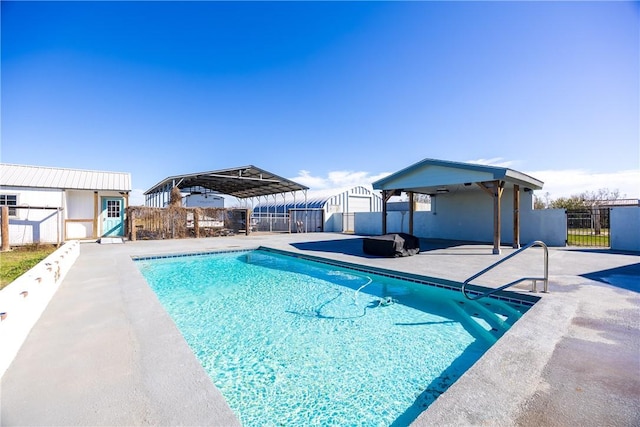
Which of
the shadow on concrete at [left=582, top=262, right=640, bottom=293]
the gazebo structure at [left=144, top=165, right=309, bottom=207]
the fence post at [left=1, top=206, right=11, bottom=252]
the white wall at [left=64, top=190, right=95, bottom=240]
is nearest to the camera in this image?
the shadow on concrete at [left=582, top=262, right=640, bottom=293]

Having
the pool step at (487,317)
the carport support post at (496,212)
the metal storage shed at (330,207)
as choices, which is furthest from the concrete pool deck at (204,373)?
the metal storage shed at (330,207)

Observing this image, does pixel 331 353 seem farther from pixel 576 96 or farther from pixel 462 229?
pixel 462 229

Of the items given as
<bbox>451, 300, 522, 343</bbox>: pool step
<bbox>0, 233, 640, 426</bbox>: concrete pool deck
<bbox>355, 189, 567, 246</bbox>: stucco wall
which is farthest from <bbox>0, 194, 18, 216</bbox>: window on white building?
<bbox>355, 189, 567, 246</bbox>: stucco wall

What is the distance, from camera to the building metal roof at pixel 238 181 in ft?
58.8

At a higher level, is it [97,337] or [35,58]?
[35,58]

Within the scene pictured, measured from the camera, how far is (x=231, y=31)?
10.5 metres

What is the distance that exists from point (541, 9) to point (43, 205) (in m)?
19.6

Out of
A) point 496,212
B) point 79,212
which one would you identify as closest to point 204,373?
point 496,212

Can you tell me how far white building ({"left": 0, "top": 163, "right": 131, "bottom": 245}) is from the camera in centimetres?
1220

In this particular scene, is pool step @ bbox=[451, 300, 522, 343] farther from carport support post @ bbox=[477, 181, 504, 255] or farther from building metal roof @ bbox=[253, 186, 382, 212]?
building metal roof @ bbox=[253, 186, 382, 212]

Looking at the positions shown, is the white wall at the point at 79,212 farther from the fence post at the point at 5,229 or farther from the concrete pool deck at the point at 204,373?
the concrete pool deck at the point at 204,373

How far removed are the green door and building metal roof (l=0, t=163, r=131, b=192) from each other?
90 cm

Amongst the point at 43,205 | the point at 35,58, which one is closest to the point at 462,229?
the point at 35,58

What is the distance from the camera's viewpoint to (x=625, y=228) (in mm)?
10000
